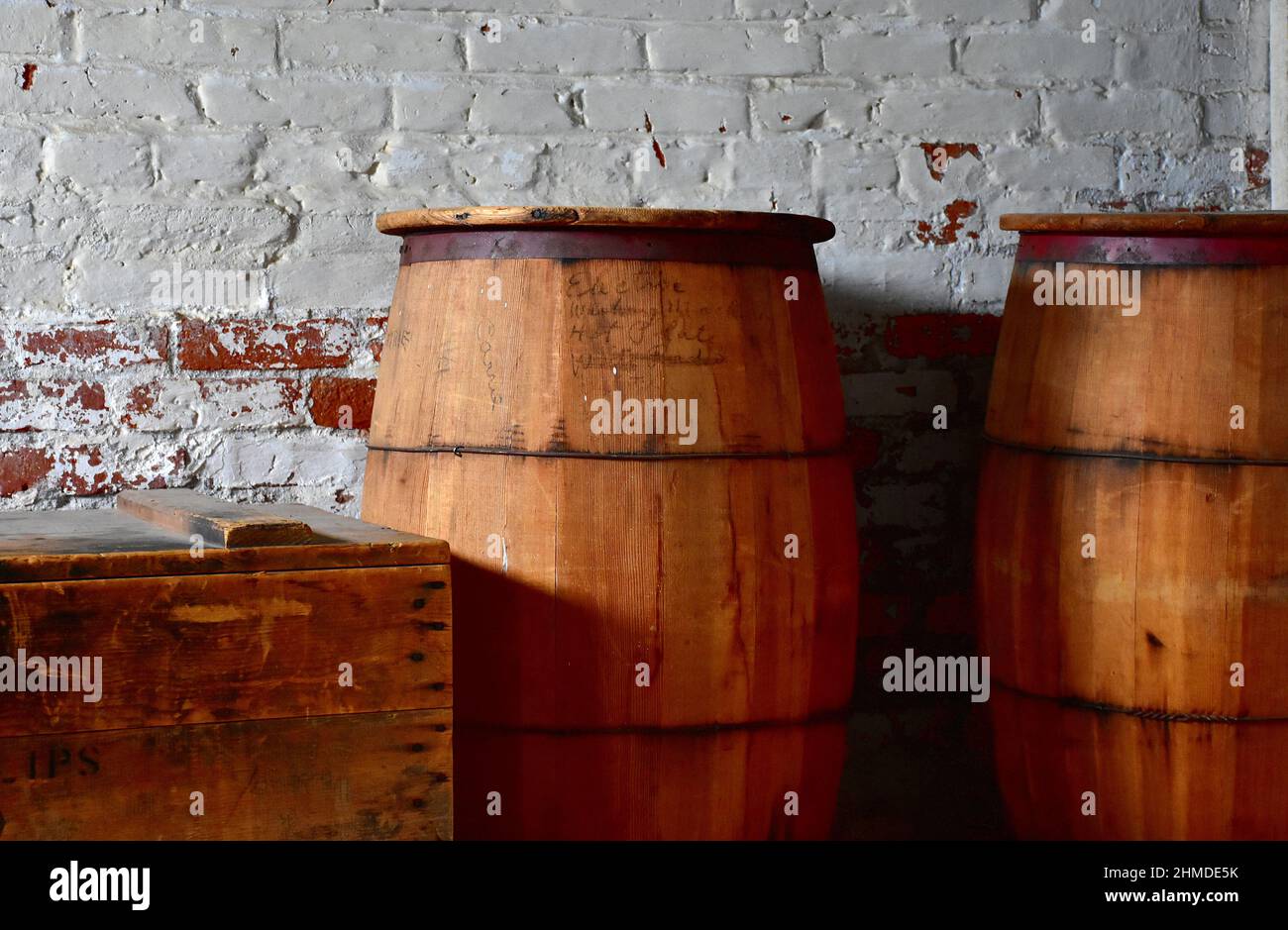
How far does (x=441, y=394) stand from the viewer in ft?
4.93

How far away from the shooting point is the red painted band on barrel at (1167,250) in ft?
5.17

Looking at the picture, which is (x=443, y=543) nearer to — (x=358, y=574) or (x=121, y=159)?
(x=358, y=574)

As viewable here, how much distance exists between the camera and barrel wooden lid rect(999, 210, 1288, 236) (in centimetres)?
156

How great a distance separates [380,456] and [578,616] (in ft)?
1.07

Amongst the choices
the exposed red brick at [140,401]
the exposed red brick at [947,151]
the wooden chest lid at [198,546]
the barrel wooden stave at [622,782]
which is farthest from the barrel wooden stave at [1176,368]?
the exposed red brick at [140,401]

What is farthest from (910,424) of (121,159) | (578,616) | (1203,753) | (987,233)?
(121,159)

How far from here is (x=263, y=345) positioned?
184 cm

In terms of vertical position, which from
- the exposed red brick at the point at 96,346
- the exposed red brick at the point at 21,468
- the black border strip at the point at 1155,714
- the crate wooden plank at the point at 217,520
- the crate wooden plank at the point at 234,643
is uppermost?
the exposed red brick at the point at 96,346

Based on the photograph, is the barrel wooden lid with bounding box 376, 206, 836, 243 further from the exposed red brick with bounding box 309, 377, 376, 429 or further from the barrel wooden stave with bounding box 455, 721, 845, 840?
the barrel wooden stave with bounding box 455, 721, 845, 840

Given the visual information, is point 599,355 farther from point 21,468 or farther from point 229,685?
point 21,468

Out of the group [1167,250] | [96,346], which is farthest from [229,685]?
[1167,250]

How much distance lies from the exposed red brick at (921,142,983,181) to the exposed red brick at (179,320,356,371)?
2.83ft

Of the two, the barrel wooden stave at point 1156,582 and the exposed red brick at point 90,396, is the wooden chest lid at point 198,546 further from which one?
the barrel wooden stave at point 1156,582

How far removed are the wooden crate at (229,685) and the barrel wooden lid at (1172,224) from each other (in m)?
0.86
